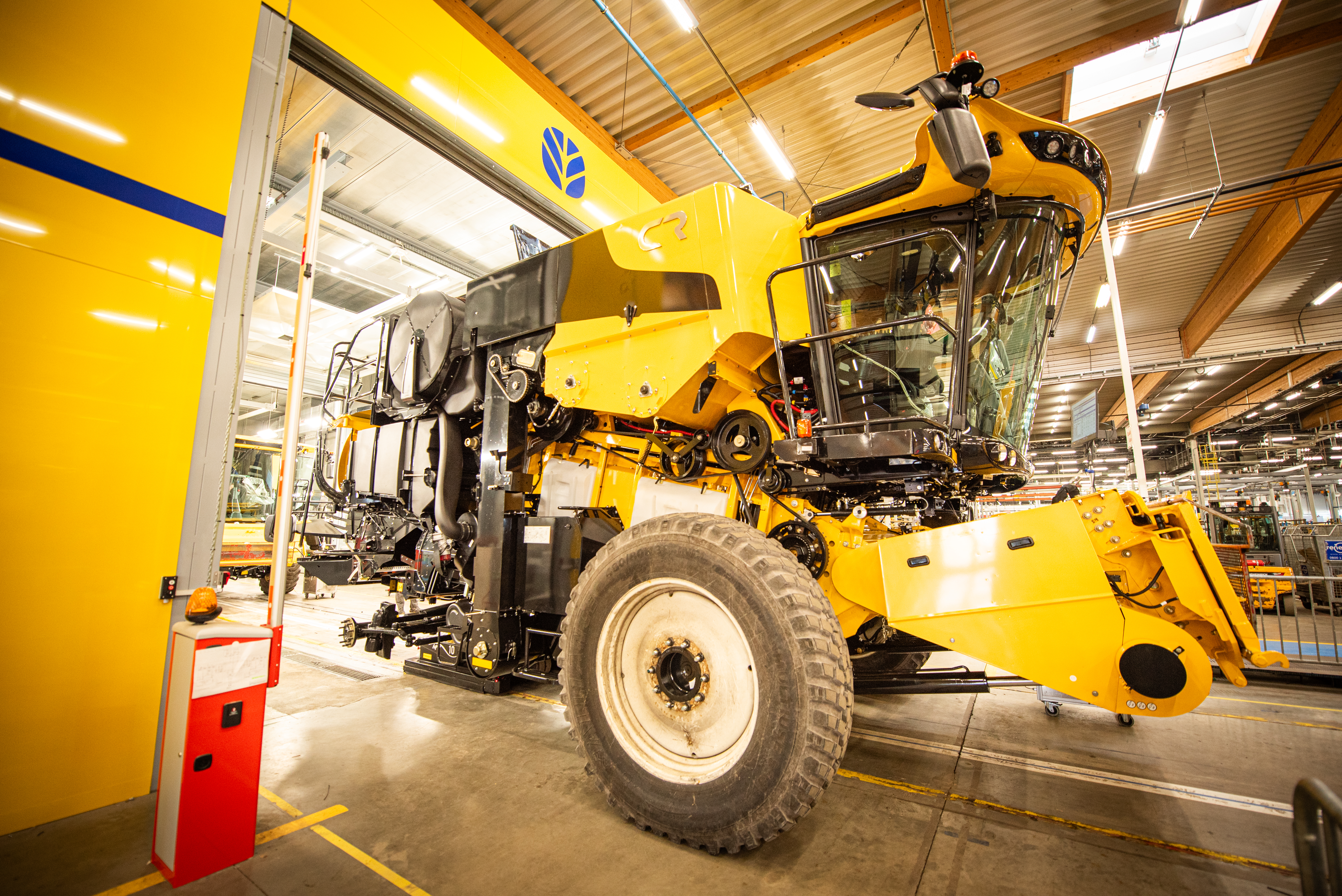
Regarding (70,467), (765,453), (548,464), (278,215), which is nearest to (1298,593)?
(765,453)

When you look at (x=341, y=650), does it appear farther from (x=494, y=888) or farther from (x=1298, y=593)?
(x=1298, y=593)

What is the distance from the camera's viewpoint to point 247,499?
13.2m

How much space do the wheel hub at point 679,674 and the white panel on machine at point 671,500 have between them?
0.92 meters

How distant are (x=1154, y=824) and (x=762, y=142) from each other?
772 cm

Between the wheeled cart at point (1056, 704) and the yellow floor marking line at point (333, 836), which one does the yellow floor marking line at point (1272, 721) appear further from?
the yellow floor marking line at point (333, 836)

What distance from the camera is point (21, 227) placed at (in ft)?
8.05

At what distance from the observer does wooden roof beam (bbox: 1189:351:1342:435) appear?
13.5 meters

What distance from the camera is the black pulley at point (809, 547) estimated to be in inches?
120

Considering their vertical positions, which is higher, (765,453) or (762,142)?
(762,142)

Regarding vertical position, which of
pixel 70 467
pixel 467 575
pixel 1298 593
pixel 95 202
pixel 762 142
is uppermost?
pixel 762 142

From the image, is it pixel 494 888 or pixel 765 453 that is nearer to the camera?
pixel 494 888

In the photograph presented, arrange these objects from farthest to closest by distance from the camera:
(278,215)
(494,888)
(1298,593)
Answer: (1298,593), (278,215), (494,888)

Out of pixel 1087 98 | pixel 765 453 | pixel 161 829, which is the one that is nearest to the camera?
pixel 161 829

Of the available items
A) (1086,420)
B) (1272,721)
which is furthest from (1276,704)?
(1086,420)
